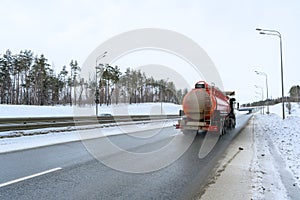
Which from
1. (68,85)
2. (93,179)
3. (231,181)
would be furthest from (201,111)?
(68,85)

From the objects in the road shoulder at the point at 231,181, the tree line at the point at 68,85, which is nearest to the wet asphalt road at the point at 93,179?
the road shoulder at the point at 231,181

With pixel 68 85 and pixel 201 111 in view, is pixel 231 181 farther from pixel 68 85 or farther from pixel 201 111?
pixel 68 85

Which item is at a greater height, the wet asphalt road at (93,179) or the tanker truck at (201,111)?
the tanker truck at (201,111)

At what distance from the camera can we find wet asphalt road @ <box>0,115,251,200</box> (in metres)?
4.30

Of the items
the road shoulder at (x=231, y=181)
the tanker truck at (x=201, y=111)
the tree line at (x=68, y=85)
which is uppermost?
the tree line at (x=68, y=85)

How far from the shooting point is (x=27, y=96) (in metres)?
62.9

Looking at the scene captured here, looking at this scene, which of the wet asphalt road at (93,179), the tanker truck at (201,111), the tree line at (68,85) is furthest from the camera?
the tree line at (68,85)

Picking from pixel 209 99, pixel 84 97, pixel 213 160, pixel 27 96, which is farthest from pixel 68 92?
pixel 213 160

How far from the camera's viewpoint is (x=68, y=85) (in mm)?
73312

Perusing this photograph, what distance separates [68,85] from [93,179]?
72.8m

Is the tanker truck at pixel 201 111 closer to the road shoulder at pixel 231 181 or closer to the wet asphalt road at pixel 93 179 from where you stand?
the wet asphalt road at pixel 93 179

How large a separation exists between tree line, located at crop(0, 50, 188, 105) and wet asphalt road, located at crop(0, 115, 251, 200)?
44745 mm

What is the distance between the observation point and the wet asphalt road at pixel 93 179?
14.1 ft

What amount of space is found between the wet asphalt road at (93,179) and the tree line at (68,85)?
147 ft
